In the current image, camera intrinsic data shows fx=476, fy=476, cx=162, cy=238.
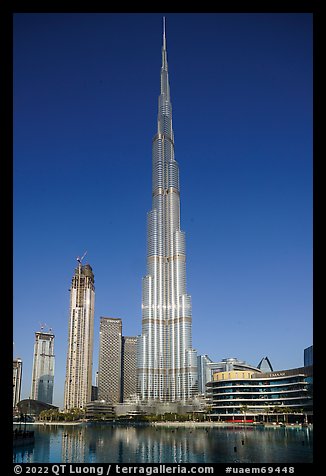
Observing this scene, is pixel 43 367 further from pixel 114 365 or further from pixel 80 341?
pixel 80 341

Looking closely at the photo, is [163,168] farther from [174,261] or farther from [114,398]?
[114,398]

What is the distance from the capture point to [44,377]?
184500mm

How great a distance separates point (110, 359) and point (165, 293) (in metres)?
44.6

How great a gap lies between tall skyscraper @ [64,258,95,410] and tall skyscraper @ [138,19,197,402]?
22.3m

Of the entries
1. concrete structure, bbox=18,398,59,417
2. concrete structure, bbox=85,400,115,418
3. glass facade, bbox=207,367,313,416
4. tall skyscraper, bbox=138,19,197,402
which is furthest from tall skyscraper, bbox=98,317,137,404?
glass facade, bbox=207,367,313,416

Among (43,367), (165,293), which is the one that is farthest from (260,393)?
(43,367)

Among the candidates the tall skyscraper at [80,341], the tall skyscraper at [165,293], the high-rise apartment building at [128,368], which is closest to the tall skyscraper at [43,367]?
the high-rise apartment building at [128,368]

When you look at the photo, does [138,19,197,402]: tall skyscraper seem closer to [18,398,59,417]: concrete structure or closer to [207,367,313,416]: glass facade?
[18,398,59,417]: concrete structure

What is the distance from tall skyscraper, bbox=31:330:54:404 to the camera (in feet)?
596

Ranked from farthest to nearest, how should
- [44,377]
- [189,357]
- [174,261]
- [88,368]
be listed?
[44,377], [88,368], [174,261], [189,357]
